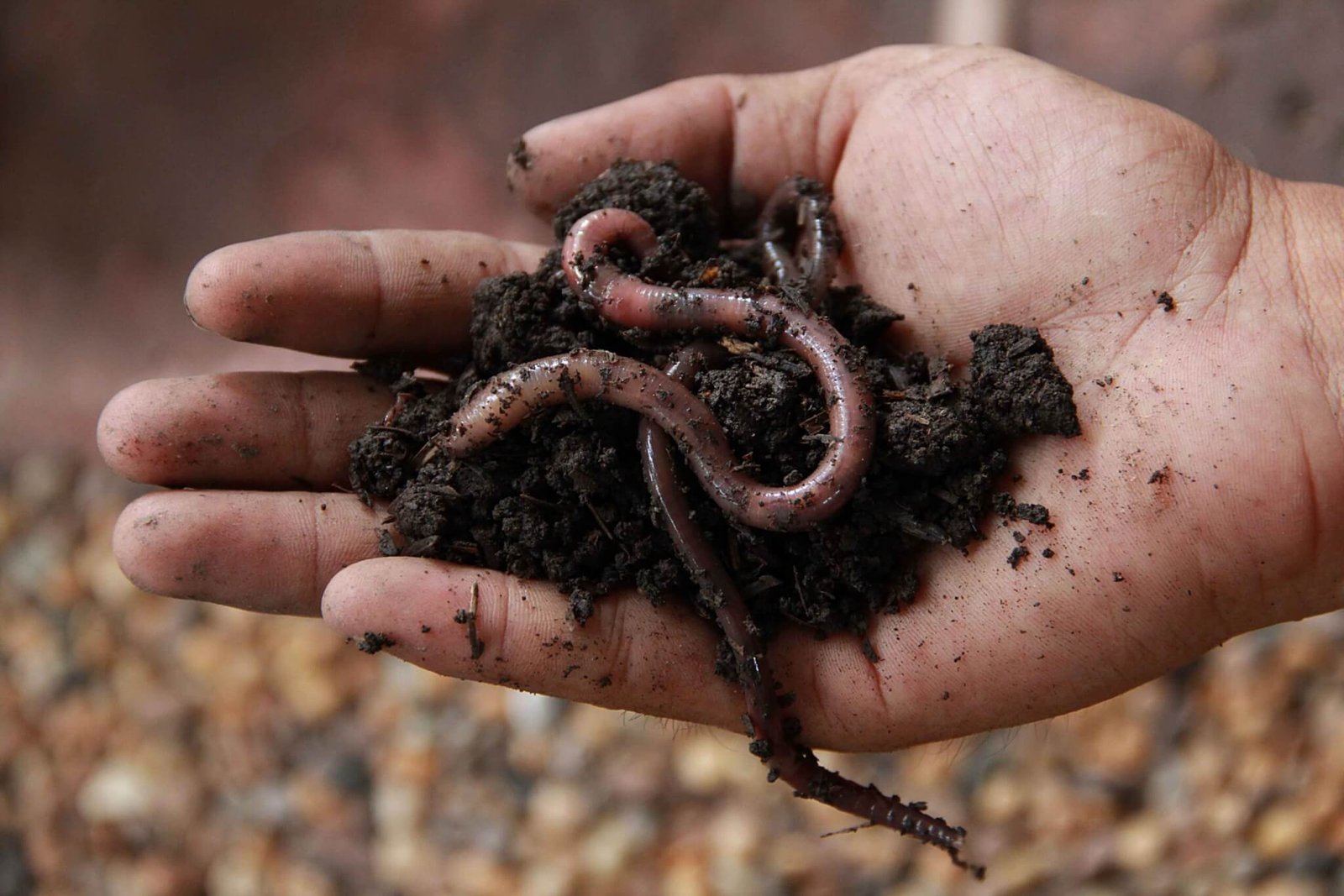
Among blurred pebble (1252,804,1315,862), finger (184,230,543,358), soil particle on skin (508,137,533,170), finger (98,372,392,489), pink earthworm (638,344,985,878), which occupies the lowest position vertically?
blurred pebble (1252,804,1315,862)

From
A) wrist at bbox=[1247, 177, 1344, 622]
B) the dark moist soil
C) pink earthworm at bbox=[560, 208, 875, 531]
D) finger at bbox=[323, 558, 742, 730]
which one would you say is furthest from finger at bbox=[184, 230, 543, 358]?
wrist at bbox=[1247, 177, 1344, 622]

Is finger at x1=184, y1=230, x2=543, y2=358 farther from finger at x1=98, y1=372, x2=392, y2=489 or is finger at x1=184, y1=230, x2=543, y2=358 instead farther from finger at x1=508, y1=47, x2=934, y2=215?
finger at x1=508, y1=47, x2=934, y2=215

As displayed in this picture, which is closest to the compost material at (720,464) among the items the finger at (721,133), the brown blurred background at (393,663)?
the finger at (721,133)

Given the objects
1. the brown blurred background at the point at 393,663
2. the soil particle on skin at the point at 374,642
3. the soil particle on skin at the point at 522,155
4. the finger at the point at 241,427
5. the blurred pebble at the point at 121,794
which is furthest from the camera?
the blurred pebble at the point at 121,794

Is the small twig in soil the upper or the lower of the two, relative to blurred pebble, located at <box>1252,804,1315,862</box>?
upper

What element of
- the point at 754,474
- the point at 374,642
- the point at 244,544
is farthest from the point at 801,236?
→ the point at 244,544

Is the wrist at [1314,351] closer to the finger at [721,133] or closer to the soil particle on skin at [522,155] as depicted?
the finger at [721,133]
